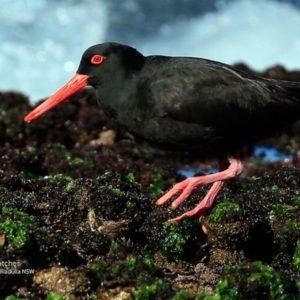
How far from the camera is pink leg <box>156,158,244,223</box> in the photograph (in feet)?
18.1

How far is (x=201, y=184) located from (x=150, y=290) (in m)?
1.70

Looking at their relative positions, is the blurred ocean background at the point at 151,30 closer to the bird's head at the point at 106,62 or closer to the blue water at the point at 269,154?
the blue water at the point at 269,154

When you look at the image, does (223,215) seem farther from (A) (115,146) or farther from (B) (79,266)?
(A) (115,146)

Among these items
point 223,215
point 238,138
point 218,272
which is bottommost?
point 218,272

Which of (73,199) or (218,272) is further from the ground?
(73,199)

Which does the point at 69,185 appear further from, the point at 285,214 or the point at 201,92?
the point at 285,214

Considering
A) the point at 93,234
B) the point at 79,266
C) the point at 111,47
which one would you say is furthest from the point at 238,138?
the point at 79,266

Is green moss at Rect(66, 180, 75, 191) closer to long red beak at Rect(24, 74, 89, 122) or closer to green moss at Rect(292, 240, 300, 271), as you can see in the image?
long red beak at Rect(24, 74, 89, 122)

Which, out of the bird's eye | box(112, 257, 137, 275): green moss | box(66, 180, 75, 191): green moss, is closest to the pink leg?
box(66, 180, 75, 191): green moss

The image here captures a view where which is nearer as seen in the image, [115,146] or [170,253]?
[170,253]

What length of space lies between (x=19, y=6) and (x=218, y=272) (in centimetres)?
1460

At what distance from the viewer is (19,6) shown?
18.5m

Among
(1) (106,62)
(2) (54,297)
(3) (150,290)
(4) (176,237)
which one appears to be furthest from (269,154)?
(2) (54,297)

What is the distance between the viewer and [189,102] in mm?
5914
